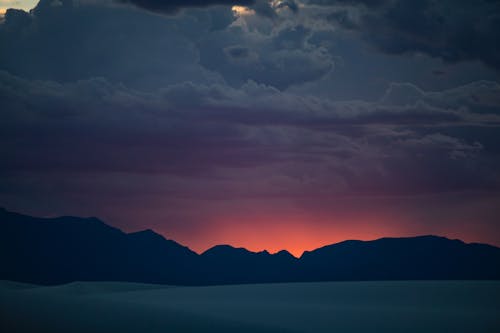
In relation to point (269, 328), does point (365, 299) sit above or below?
above

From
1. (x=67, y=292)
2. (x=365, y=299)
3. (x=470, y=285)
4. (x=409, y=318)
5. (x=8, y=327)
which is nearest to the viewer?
(x=8, y=327)

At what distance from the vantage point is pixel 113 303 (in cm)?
3105

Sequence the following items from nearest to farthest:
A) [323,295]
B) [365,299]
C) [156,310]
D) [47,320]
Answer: [47,320]
[156,310]
[365,299]
[323,295]

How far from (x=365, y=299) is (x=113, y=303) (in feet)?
66.5

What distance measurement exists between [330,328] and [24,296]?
14840mm

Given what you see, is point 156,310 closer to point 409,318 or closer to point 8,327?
point 8,327

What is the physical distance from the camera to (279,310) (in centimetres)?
3688

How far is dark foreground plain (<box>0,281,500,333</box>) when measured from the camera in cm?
2509

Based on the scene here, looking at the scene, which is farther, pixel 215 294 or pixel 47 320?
pixel 215 294

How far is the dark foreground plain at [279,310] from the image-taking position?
25094 mm

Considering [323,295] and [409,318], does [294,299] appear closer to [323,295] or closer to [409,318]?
[323,295]

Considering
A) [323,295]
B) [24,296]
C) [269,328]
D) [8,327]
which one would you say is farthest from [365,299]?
[8,327]

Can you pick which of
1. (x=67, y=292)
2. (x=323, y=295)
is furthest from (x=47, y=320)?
(x=67, y=292)

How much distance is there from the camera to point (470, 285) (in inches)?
1991
